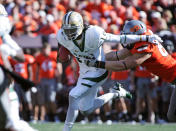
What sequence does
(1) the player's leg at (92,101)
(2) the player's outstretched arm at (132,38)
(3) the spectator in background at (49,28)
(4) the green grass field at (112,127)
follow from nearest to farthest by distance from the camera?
(2) the player's outstretched arm at (132,38) → (1) the player's leg at (92,101) → (4) the green grass field at (112,127) → (3) the spectator in background at (49,28)

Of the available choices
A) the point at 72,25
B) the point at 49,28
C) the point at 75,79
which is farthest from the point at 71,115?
the point at 49,28

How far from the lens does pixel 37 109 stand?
991cm

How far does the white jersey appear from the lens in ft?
20.0

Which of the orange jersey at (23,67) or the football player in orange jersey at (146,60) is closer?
the football player in orange jersey at (146,60)

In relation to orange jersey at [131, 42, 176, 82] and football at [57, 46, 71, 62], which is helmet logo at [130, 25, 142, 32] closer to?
orange jersey at [131, 42, 176, 82]

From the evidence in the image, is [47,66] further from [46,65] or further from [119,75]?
[119,75]

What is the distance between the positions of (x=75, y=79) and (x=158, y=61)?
3.25m

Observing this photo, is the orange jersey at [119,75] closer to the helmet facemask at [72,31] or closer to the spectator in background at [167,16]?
the spectator in background at [167,16]

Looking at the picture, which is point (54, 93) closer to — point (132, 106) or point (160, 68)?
point (132, 106)

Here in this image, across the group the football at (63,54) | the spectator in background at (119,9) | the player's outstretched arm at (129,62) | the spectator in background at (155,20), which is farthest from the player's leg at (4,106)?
the spectator in background at (119,9)

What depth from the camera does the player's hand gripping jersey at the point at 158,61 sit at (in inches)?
238

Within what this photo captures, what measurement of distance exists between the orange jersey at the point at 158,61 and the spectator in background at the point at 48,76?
373cm

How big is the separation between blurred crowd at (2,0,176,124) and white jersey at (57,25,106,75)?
234cm

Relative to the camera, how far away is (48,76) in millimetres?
9766
